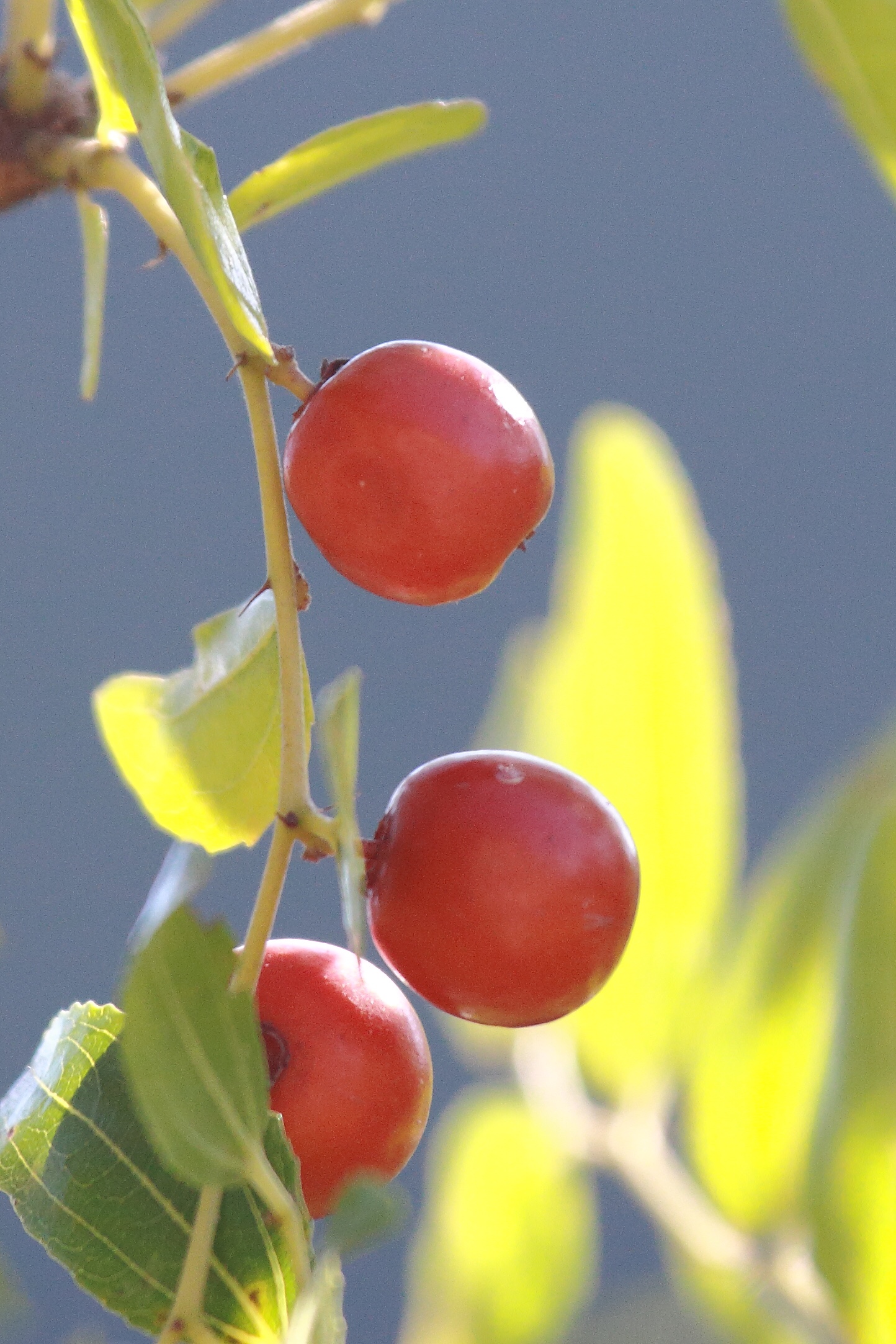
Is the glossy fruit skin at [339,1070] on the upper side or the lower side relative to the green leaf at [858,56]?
lower

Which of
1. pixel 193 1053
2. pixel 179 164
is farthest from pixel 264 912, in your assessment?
pixel 179 164

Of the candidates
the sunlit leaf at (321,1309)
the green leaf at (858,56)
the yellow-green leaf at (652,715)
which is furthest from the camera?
the yellow-green leaf at (652,715)

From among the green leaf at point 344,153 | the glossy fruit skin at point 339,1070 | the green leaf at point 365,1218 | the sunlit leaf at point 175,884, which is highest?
the green leaf at point 344,153

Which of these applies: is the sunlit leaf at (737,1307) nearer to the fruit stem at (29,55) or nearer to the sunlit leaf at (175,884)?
the sunlit leaf at (175,884)

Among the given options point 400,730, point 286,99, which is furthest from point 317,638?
point 286,99

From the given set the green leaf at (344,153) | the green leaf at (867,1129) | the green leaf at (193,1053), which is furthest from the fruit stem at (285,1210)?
the green leaf at (344,153)

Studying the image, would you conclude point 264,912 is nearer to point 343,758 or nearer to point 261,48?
point 343,758
